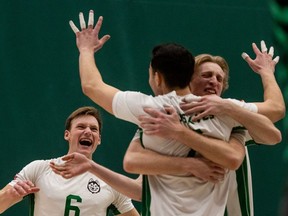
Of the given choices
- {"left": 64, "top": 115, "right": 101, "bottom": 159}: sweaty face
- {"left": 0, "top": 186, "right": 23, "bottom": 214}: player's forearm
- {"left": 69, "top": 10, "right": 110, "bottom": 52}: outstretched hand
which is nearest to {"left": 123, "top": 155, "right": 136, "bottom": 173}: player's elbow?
{"left": 69, "top": 10, "right": 110, "bottom": 52}: outstretched hand

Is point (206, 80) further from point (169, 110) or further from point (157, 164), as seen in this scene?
point (157, 164)

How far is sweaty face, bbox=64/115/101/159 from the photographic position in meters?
4.50

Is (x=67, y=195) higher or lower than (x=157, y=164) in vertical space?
lower

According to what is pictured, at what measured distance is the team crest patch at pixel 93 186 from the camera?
14.4 ft

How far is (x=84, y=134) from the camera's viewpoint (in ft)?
14.7

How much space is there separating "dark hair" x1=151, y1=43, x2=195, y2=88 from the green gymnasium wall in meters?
3.24

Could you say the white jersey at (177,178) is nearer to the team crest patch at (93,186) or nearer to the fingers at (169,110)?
the fingers at (169,110)

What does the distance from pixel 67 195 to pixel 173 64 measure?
81.8 inches

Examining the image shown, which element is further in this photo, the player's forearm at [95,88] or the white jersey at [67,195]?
the white jersey at [67,195]

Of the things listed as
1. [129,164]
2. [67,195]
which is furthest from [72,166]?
[67,195]

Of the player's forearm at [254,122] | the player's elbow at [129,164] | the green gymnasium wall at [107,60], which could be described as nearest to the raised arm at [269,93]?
the player's forearm at [254,122]

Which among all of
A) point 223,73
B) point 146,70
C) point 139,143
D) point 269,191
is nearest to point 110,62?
point 146,70

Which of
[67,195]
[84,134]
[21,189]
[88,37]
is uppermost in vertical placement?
[88,37]

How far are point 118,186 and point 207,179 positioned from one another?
724 mm
